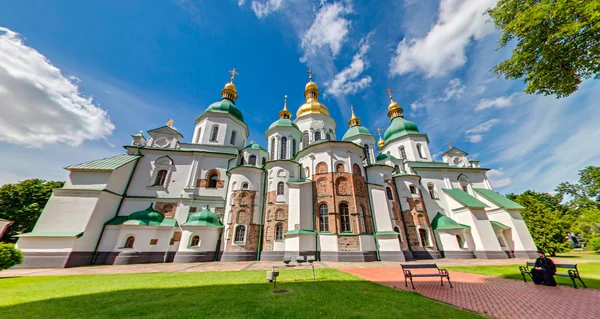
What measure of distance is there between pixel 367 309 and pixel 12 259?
16864mm

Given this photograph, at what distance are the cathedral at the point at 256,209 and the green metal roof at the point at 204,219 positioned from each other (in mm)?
88

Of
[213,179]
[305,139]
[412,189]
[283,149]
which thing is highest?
[305,139]

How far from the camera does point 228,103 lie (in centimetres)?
2572

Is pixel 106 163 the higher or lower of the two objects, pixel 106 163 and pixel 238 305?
the higher

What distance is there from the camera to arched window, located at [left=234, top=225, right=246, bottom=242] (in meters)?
17.5

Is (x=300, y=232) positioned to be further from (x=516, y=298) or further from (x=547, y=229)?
(x=547, y=229)

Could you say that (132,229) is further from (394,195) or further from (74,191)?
(394,195)

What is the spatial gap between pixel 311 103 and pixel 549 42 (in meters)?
23.5

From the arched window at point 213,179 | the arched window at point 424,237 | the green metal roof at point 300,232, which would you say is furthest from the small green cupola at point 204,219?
the arched window at point 424,237

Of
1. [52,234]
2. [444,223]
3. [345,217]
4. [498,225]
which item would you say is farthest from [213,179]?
[498,225]

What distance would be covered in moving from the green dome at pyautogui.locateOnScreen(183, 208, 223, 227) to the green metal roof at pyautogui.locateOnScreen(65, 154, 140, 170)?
770 cm

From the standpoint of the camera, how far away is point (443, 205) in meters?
22.0

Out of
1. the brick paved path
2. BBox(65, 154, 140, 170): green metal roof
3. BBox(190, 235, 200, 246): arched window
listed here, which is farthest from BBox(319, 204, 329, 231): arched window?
BBox(65, 154, 140, 170): green metal roof

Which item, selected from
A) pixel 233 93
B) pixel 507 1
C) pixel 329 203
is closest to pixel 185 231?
pixel 329 203
